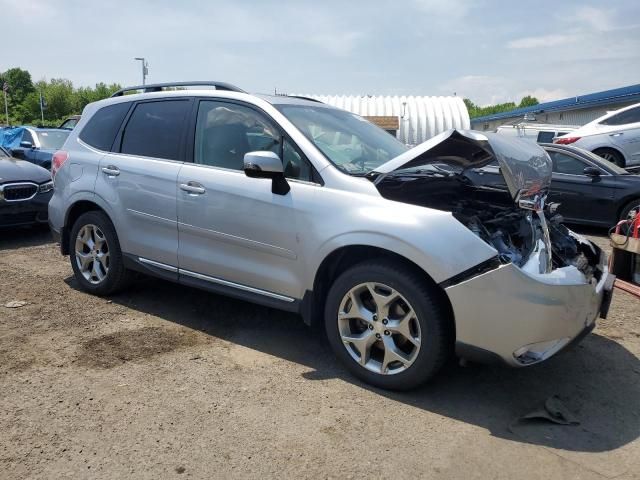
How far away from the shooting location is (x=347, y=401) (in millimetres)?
3391

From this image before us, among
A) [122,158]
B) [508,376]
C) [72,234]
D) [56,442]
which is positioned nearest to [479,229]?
[508,376]

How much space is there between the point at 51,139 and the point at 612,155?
12.2 metres

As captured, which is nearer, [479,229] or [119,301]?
[479,229]

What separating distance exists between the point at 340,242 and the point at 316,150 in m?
0.71

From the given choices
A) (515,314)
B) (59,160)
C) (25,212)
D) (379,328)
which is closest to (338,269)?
(379,328)

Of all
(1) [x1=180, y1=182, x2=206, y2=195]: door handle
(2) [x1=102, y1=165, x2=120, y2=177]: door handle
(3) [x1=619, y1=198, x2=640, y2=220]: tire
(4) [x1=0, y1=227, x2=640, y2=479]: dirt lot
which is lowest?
(4) [x1=0, y1=227, x2=640, y2=479]: dirt lot

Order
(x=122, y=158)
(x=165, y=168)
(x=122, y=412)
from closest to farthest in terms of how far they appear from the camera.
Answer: (x=122, y=412) → (x=165, y=168) → (x=122, y=158)

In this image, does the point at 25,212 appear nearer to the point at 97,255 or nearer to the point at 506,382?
the point at 97,255

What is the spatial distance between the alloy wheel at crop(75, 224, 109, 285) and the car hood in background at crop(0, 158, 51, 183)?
290 cm

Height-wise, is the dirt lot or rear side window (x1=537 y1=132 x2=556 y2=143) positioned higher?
rear side window (x1=537 y1=132 x2=556 y2=143)

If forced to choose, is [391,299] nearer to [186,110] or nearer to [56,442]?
[56,442]

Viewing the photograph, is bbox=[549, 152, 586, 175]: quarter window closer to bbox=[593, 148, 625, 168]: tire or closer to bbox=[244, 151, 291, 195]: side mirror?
bbox=[593, 148, 625, 168]: tire

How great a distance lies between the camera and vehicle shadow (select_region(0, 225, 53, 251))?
24.5 feet

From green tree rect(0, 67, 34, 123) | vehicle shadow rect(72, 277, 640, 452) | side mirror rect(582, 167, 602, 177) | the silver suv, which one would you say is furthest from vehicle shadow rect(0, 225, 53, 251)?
green tree rect(0, 67, 34, 123)
